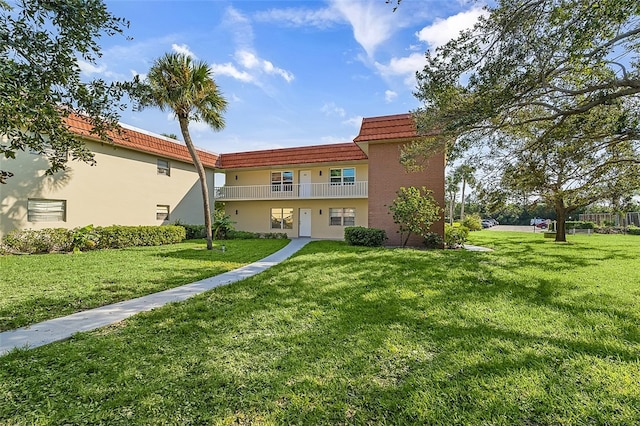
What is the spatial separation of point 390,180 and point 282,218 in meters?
10.3

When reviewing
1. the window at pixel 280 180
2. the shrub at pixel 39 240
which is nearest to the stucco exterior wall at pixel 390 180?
the window at pixel 280 180

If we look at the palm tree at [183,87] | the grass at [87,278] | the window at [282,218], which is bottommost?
the grass at [87,278]

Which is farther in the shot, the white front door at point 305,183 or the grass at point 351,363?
the white front door at point 305,183

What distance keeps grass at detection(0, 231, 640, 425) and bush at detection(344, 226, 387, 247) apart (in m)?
7.56

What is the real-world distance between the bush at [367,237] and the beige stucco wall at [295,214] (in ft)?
20.5

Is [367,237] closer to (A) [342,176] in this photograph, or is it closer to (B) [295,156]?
(A) [342,176]

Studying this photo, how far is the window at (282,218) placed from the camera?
22.6 m

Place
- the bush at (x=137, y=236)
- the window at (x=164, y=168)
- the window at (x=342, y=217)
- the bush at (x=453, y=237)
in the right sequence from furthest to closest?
the window at (x=342, y=217) → the window at (x=164, y=168) → the bush at (x=453, y=237) → the bush at (x=137, y=236)

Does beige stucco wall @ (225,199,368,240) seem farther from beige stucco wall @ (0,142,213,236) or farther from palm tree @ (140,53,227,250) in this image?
palm tree @ (140,53,227,250)

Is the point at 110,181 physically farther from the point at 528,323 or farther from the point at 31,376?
the point at 528,323

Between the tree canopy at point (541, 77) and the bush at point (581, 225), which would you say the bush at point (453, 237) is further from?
the bush at point (581, 225)

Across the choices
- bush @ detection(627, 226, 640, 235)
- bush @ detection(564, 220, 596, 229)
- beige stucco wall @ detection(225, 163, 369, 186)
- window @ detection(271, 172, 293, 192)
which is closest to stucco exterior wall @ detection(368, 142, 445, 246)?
beige stucco wall @ detection(225, 163, 369, 186)

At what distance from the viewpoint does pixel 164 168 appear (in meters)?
19.1

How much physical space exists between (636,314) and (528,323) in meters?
2.02
